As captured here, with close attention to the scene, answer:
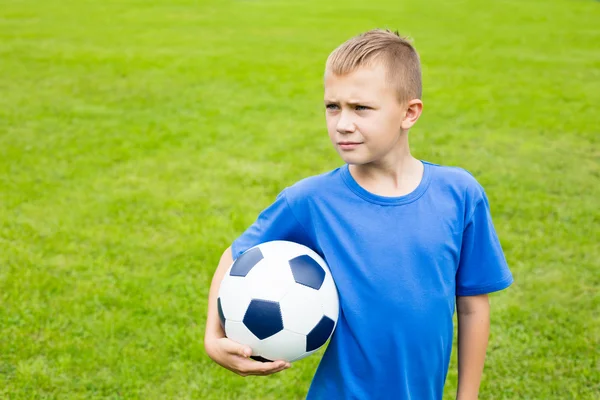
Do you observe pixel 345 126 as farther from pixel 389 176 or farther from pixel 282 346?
pixel 282 346

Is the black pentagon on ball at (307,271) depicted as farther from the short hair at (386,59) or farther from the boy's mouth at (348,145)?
the short hair at (386,59)

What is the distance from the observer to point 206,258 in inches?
182

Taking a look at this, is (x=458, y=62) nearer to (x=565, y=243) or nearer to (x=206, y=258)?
(x=565, y=243)

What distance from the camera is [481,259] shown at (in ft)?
6.15

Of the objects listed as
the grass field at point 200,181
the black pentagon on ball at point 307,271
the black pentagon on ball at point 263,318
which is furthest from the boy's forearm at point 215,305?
the grass field at point 200,181

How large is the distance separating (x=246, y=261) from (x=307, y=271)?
196 millimetres

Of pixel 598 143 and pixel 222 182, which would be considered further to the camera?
pixel 598 143

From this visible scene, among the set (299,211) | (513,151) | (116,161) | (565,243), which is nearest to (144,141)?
(116,161)

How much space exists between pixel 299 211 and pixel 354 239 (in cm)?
19

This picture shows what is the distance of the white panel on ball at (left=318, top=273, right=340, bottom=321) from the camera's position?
5.98 ft

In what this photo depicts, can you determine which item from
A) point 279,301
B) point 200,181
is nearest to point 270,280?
point 279,301

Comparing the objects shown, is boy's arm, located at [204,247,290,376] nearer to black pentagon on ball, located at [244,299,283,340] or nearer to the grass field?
black pentagon on ball, located at [244,299,283,340]

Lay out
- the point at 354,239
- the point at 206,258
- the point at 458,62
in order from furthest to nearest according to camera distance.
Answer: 1. the point at 458,62
2. the point at 206,258
3. the point at 354,239

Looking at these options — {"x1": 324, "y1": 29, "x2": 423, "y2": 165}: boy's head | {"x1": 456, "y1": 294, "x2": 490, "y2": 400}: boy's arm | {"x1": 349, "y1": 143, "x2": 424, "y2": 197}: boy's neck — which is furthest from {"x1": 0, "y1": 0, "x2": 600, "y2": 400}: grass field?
{"x1": 324, "y1": 29, "x2": 423, "y2": 165}: boy's head
